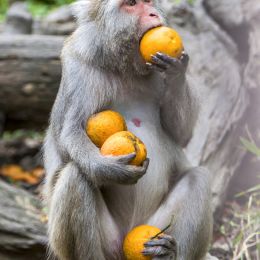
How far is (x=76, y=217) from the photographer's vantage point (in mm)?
5270

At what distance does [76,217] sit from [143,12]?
1667 mm

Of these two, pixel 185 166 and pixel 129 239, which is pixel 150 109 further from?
pixel 129 239

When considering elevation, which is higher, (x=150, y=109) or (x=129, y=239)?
(x=150, y=109)

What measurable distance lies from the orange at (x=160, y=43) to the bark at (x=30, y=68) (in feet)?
12.4

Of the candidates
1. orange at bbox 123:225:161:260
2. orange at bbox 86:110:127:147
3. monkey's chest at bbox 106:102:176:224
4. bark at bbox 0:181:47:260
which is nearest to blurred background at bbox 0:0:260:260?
bark at bbox 0:181:47:260

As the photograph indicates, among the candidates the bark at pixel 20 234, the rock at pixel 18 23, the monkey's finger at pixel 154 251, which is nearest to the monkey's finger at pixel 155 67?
the monkey's finger at pixel 154 251

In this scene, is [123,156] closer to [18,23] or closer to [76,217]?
[76,217]

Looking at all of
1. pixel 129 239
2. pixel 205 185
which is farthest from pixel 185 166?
pixel 129 239

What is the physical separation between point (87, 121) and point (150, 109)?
0.65m

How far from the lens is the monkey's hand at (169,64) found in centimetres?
528

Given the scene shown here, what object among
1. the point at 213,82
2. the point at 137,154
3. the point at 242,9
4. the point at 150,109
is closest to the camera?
the point at 137,154

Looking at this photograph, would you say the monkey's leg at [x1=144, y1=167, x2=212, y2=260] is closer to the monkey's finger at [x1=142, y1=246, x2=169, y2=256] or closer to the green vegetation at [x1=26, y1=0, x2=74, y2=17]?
the monkey's finger at [x1=142, y1=246, x2=169, y2=256]

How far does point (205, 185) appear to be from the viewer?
5699mm

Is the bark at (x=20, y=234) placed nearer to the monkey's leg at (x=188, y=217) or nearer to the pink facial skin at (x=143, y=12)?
the monkey's leg at (x=188, y=217)
